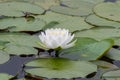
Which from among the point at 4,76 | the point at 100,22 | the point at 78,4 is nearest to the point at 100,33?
the point at 100,22

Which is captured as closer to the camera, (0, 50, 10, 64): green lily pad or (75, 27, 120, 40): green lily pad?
(0, 50, 10, 64): green lily pad

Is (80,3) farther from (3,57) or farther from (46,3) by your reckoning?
(3,57)

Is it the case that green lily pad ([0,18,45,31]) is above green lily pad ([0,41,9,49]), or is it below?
above

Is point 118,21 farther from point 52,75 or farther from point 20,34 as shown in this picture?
point 52,75

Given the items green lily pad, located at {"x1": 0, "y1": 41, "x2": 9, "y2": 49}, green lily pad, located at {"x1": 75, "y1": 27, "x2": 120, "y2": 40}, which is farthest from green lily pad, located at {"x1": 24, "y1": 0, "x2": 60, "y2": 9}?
green lily pad, located at {"x1": 0, "y1": 41, "x2": 9, "y2": 49}

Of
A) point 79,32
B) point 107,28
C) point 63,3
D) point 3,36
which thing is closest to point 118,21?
point 107,28

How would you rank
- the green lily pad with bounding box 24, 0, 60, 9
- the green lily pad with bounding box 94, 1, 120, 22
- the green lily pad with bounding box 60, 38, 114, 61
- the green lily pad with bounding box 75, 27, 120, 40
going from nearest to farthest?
the green lily pad with bounding box 60, 38, 114, 61 < the green lily pad with bounding box 75, 27, 120, 40 < the green lily pad with bounding box 94, 1, 120, 22 < the green lily pad with bounding box 24, 0, 60, 9

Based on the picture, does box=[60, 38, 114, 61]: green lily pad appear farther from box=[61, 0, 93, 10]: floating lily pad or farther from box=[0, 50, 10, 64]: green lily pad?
box=[61, 0, 93, 10]: floating lily pad
